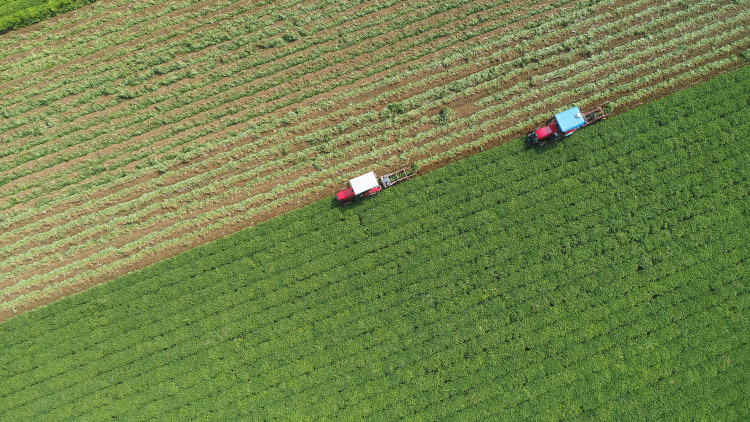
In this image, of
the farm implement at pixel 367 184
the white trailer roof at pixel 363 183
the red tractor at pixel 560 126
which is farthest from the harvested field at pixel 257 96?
the white trailer roof at pixel 363 183

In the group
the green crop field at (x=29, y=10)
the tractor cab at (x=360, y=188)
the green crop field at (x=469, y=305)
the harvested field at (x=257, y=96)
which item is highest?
the green crop field at (x=29, y=10)

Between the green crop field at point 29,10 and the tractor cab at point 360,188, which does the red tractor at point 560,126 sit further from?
the green crop field at point 29,10

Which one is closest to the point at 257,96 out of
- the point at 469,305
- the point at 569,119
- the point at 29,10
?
the point at 29,10

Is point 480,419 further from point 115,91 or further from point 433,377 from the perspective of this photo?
point 115,91

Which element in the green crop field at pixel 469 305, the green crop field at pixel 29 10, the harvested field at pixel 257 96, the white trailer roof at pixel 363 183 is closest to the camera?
the green crop field at pixel 469 305

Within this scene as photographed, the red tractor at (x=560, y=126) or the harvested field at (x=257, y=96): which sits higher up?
the harvested field at (x=257, y=96)

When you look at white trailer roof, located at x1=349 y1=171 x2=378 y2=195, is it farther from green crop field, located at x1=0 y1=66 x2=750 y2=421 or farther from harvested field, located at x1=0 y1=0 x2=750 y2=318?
harvested field, located at x1=0 y1=0 x2=750 y2=318
